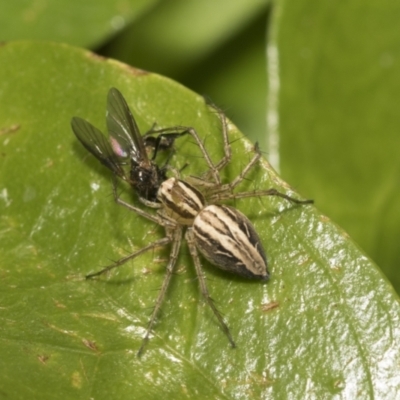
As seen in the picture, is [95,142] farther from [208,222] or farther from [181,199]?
[208,222]

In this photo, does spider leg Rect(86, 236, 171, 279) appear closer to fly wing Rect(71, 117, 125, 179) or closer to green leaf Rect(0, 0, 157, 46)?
fly wing Rect(71, 117, 125, 179)

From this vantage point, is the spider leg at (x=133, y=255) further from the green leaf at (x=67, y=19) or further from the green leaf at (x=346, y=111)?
the green leaf at (x=67, y=19)

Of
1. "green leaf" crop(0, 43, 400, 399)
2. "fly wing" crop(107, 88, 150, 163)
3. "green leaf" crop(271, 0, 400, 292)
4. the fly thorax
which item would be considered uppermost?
"green leaf" crop(271, 0, 400, 292)

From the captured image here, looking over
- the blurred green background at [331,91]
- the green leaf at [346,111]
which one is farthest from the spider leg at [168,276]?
the green leaf at [346,111]

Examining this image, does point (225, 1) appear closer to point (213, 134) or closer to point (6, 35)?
point (6, 35)

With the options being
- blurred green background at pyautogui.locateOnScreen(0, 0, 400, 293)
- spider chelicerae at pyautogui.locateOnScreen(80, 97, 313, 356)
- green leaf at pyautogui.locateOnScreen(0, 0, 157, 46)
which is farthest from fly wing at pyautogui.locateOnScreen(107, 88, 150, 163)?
green leaf at pyautogui.locateOnScreen(0, 0, 157, 46)

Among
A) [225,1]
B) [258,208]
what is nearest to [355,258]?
[258,208]
